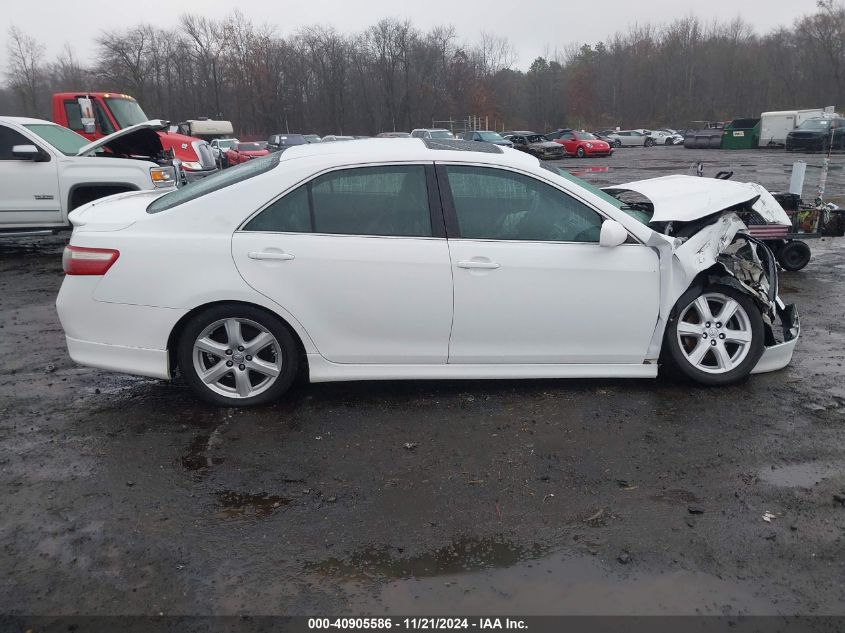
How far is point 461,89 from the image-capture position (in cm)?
7262

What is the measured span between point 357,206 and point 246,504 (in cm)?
188

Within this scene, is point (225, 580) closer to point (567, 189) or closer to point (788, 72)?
point (567, 189)

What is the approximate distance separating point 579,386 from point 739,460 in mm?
1179

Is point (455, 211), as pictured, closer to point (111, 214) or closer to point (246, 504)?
point (246, 504)

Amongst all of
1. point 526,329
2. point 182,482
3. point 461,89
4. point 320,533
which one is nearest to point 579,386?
point 526,329

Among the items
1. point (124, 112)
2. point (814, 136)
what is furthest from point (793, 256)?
point (814, 136)

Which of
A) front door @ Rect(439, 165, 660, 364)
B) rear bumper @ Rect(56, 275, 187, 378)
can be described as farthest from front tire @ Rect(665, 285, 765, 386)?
rear bumper @ Rect(56, 275, 187, 378)

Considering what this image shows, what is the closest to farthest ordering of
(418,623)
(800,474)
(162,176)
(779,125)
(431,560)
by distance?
(418,623) < (431,560) < (800,474) < (162,176) < (779,125)

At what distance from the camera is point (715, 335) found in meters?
4.37

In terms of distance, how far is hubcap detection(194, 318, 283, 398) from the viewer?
4.05 m

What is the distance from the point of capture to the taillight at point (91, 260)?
13.1 feet

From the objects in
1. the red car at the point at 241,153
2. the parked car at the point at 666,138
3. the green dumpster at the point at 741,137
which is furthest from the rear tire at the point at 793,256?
the parked car at the point at 666,138

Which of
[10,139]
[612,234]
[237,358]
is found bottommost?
[237,358]

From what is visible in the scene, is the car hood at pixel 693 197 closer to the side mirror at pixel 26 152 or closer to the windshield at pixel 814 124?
the side mirror at pixel 26 152
